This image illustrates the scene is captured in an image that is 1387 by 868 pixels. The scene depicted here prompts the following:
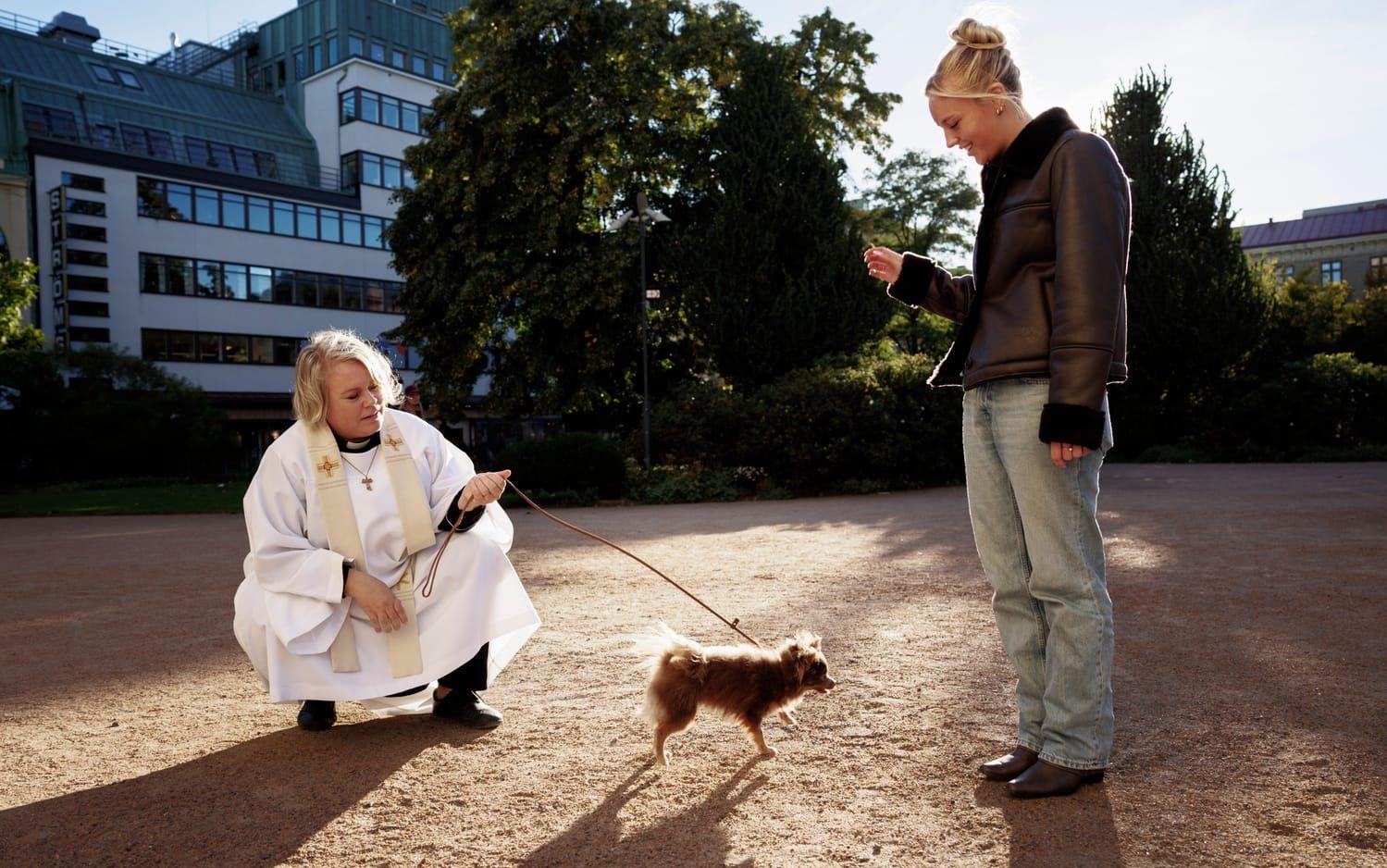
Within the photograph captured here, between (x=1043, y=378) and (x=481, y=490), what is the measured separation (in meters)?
2.29

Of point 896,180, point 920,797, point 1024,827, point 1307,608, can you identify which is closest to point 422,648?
point 920,797

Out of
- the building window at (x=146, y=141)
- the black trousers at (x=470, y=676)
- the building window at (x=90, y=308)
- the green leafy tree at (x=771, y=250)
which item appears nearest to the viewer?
the black trousers at (x=470, y=676)

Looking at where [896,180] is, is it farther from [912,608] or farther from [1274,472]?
[912,608]

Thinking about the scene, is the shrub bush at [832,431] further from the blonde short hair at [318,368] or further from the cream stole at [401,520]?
the blonde short hair at [318,368]

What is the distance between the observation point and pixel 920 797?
3.28 m

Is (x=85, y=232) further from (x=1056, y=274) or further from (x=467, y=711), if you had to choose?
(x=1056, y=274)

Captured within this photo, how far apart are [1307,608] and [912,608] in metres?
2.40

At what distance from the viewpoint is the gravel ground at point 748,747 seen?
9.78 ft

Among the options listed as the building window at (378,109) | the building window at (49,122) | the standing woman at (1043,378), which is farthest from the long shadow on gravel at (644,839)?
the building window at (378,109)

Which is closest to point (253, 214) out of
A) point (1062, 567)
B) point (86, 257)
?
point (86, 257)

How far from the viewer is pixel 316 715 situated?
14.0ft

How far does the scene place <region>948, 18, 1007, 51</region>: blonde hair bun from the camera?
10.5 feet

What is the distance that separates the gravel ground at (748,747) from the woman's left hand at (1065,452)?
110 centimetres

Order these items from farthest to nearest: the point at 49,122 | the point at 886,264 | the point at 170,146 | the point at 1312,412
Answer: the point at 170,146
the point at 49,122
the point at 1312,412
the point at 886,264
